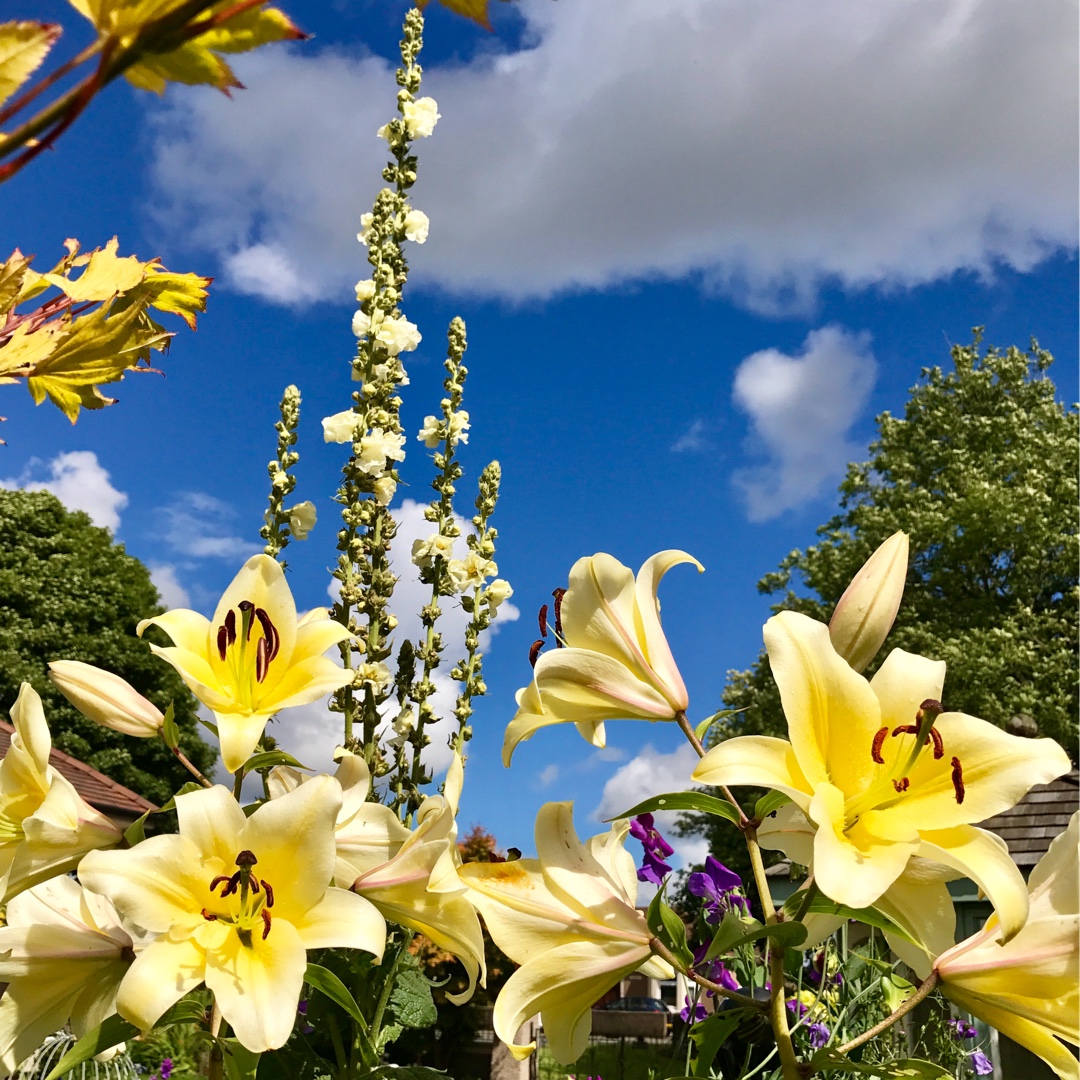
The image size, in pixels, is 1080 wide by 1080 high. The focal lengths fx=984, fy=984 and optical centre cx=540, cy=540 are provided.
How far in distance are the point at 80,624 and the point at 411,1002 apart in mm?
17282

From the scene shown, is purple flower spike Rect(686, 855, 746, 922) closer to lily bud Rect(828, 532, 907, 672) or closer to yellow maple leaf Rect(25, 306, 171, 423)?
lily bud Rect(828, 532, 907, 672)

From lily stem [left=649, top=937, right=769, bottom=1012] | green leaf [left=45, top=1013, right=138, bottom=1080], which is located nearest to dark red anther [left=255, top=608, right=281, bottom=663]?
green leaf [left=45, top=1013, right=138, bottom=1080]

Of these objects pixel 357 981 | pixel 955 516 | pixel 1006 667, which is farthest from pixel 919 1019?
pixel 955 516

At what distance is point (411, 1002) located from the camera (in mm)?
2893

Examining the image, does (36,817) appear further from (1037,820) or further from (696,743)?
(1037,820)

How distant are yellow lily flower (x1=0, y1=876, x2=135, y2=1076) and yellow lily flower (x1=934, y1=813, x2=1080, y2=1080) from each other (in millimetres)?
1043

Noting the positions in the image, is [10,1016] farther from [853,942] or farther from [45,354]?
[853,942]

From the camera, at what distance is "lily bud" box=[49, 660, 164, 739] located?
144 centimetres

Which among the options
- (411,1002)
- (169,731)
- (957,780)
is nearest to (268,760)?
(169,731)

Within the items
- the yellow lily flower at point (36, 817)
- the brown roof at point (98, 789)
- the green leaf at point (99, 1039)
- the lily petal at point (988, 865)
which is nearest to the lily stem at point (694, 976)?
the lily petal at point (988, 865)

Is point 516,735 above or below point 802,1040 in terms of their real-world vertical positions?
above

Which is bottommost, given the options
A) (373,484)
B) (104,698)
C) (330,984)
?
(330,984)

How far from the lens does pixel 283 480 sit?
363 cm

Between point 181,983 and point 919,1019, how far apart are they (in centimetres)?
613
